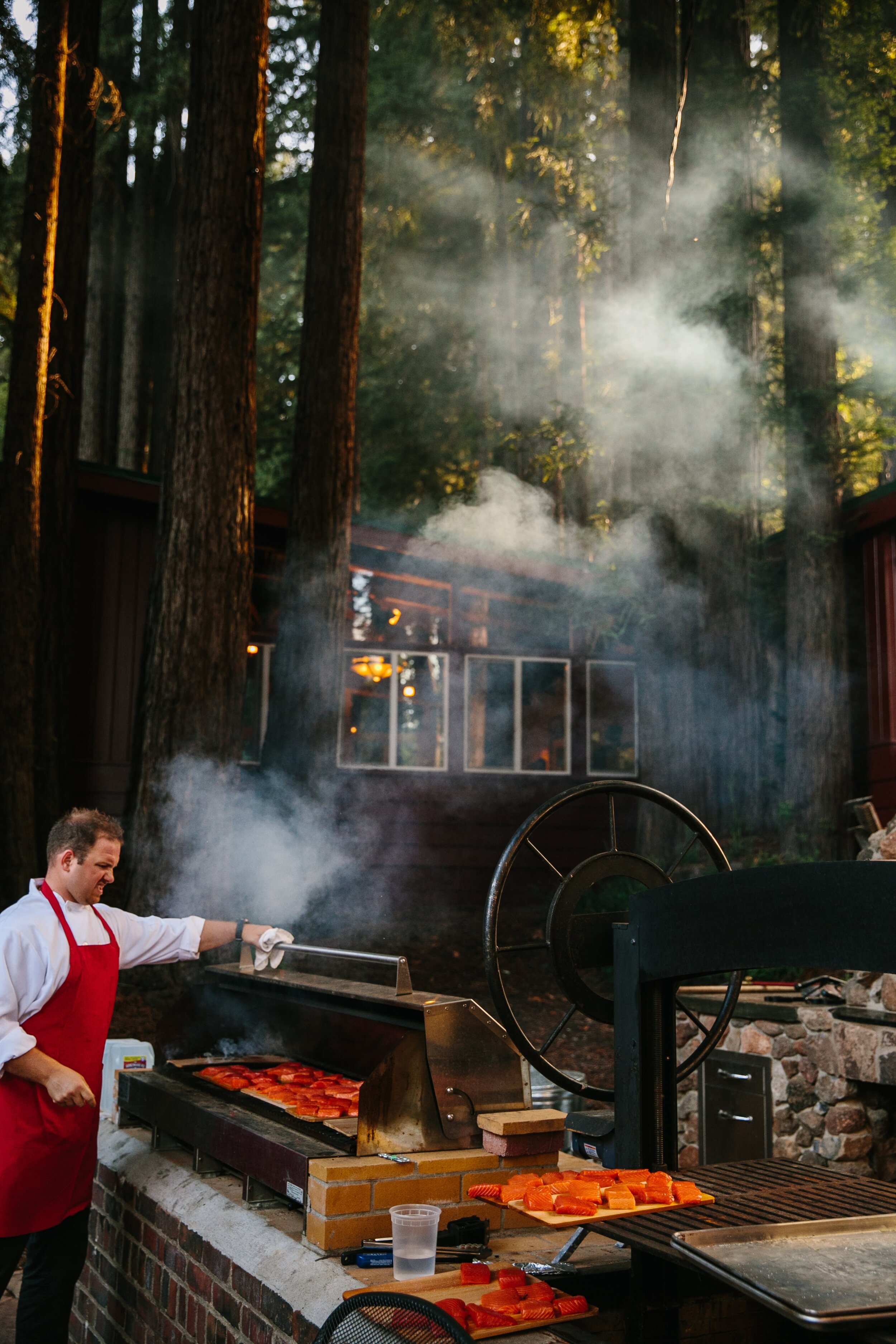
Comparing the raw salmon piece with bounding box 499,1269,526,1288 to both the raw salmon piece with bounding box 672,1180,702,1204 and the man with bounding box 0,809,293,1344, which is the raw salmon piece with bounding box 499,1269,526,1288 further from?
the man with bounding box 0,809,293,1344

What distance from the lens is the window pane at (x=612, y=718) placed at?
14750 mm

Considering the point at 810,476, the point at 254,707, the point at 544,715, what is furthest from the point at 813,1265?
the point at 544,715

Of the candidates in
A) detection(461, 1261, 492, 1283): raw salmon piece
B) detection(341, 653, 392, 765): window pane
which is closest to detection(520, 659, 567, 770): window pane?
detection(341, 653, 392, 765): window pane

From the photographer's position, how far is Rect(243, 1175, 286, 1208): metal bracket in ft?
11.8

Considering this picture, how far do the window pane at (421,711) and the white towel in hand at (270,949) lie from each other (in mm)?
9157

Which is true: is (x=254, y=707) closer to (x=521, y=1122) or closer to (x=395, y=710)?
(x=395, y=710)

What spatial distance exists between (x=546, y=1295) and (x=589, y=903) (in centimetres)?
1040

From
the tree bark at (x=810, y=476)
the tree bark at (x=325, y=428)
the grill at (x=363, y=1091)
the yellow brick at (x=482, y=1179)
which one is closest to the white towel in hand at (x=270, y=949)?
the grill at (x=363, y=1091)

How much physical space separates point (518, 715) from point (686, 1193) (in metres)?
11.7

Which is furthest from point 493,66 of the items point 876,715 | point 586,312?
point 876,715

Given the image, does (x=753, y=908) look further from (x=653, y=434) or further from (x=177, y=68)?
(x=177, y=68)

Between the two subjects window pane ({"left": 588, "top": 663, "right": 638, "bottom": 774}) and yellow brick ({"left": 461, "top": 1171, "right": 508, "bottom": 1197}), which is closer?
yellow brick ({"left": 461, "top": 1171, "right": 508, "bottom": 1197})

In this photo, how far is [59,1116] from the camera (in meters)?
3.51

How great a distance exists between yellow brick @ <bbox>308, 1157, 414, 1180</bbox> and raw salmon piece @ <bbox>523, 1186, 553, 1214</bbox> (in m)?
Result: 0.63
